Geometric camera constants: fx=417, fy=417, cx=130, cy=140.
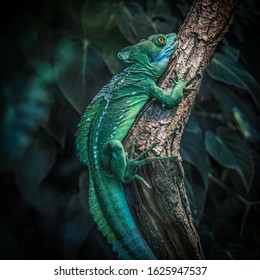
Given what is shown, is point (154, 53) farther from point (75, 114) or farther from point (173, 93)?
point (75, 114)

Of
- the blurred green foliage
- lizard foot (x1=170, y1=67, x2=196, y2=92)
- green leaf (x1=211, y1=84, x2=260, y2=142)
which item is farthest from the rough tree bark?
green leaf (x1=211, y1=84, x2=260, y2=142)

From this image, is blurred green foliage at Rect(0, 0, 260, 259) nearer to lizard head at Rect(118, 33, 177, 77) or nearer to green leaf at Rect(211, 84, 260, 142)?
green leaf at Rect(211, 84, 260, 142)

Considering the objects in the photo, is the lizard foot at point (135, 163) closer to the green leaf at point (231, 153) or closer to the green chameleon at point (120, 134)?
the green chameleon at point (120, 134)

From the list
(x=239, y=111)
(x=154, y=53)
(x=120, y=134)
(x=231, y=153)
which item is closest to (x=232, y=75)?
(x=239, y=111)

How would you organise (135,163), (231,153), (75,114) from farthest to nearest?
(231,153) < (75,114) < (135,163)

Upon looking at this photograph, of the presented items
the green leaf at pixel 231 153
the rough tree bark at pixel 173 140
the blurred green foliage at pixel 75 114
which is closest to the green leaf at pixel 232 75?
the blurred green foliage at pixel 75 114
